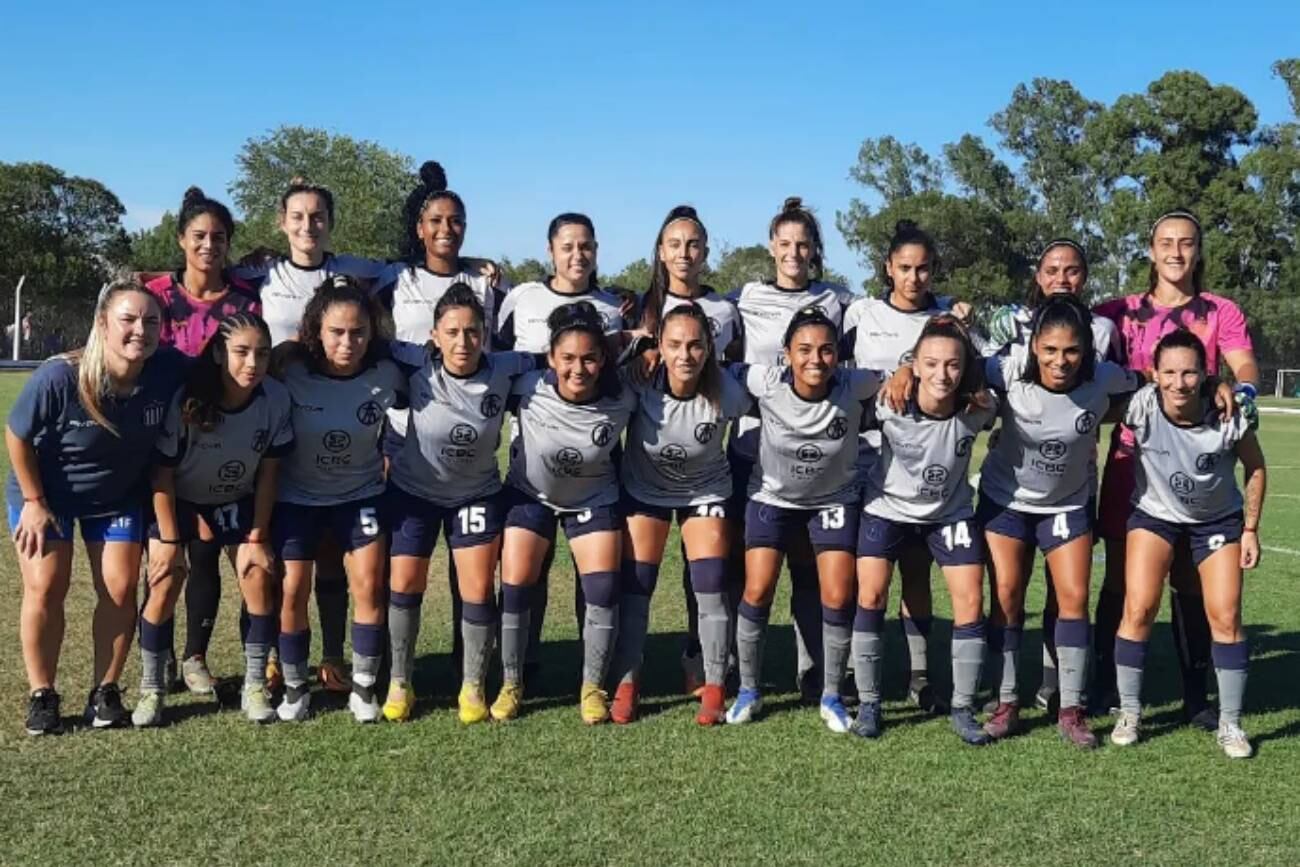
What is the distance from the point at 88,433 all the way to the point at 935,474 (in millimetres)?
3247

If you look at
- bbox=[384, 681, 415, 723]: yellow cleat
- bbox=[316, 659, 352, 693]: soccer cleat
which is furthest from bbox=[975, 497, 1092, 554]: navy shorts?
bbox=[316, 659, 352, 693]: soccer cleat

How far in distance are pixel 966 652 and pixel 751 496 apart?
1067mm

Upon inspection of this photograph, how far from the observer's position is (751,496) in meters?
5.13

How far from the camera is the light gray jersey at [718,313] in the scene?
17.8 ft

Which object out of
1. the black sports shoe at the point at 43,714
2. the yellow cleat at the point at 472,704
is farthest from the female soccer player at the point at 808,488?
the black sports shoe at the point at 43,714

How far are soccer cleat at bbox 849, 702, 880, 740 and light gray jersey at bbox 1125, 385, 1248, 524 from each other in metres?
1.33

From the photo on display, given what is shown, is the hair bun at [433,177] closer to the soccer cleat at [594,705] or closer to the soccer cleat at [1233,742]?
the soccer cleat at [594,705]

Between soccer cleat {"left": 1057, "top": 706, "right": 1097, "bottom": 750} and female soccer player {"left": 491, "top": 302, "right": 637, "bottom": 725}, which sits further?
female soccer player {"left": 491, "top": 302, "right": 637, "bottom": 725}

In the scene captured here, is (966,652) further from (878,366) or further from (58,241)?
(58,241)

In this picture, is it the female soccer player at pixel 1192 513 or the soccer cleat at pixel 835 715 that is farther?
the soccer cleat at pixel 835 715

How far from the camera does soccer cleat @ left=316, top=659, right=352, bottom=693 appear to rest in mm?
5293

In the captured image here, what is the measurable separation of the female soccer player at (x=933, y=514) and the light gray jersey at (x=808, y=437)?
0.13 m

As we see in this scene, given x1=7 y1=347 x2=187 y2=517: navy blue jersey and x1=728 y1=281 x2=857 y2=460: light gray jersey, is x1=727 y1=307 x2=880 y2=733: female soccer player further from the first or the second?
x1=7 y1=347 x2=187 y2=517: navy blue jersey

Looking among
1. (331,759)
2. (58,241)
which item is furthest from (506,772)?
(58,241)
